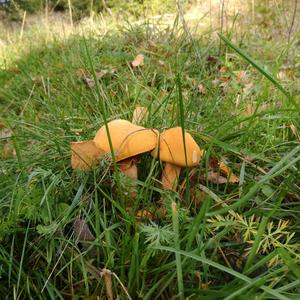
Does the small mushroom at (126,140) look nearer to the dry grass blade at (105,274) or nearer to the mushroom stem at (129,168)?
the mushroom stem at (129,168)

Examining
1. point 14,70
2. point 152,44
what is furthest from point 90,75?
point 14,70

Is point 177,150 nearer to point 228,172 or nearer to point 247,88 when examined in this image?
point 228,172

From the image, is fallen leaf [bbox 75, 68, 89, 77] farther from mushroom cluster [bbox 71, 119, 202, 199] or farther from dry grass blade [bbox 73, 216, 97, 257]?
dry grass blade [bbox 73, 216, 97, 257]

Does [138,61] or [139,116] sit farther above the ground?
[139,116]

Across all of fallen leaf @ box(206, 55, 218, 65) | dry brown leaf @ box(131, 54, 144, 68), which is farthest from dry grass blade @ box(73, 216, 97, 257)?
fallen leaf @ box(206, 55, 218, 65)

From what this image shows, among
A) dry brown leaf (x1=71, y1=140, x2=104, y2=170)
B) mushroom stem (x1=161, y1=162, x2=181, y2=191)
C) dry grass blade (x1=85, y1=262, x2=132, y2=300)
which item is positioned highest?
dry brown leaf (x1=71, y1=140, x2=104, y2=170)

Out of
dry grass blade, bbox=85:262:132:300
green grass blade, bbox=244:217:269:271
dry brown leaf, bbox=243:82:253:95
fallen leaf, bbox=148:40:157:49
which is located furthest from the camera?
fallen leaf, bbox=148:40:157:49

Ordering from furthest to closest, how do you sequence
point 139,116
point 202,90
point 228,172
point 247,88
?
point 247,88
point 202,90
point 139,116
point 228,172

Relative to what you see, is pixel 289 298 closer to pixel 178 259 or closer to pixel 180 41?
pixel 178 259
